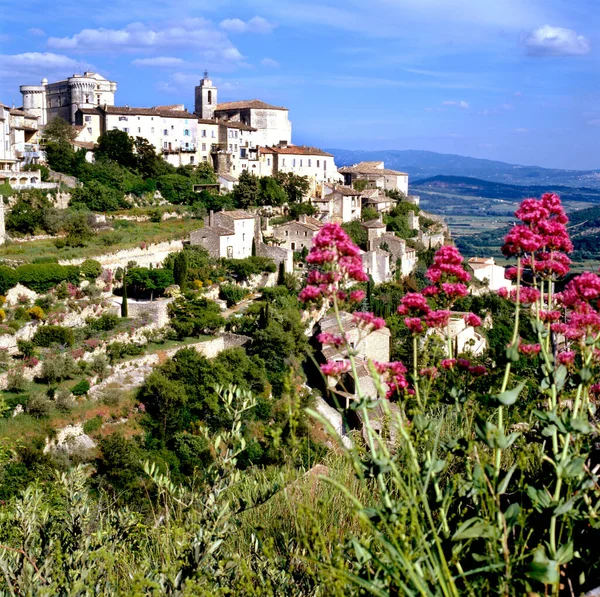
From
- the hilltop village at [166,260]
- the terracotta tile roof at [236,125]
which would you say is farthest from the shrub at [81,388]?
the terracotta tile roof at [236,125]

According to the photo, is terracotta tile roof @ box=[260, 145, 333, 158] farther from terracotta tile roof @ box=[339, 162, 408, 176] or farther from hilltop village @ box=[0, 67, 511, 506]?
terracotta tile roof @ box=[339, 162, 408, 176]

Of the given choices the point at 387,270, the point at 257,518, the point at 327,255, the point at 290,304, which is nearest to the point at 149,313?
the point at 290,304

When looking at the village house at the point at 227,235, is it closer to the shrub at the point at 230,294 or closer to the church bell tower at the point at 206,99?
the shrub at the point at 230,294

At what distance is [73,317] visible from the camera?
2288cm

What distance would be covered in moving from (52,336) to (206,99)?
27261 mm

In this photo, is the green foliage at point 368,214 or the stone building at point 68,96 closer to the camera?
the green foliage at point 368,214

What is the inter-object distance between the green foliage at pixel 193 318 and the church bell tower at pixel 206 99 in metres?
22.7

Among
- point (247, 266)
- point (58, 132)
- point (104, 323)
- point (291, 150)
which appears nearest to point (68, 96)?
point (58, 132)

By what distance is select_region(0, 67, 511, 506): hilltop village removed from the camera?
67.1 feet

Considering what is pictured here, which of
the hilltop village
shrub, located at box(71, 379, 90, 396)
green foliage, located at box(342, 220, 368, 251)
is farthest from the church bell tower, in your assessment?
shrub, located at box(71, 379, 90, 396)

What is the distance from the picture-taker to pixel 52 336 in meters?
21.1

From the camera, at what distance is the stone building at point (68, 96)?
4094cm

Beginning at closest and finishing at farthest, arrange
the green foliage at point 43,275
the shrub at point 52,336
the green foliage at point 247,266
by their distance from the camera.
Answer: the shrub at point 52,336
the green foliage at point 43,275
the green foliage at point 247,266

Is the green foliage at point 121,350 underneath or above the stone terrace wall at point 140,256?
underneath
